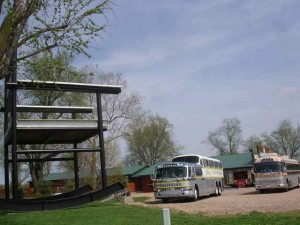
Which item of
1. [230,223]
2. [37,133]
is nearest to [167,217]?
[230,223]

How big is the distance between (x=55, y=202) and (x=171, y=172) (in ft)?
28.5

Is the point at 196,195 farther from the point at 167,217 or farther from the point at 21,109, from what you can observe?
the point at 167,217

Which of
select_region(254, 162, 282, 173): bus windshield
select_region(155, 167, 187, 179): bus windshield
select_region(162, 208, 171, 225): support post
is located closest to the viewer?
select_region(162, 208, 171, 225): support post

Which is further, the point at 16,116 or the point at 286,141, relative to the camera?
the point at 286,141

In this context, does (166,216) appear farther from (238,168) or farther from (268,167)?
(238,168)

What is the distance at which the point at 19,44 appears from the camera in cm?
1342

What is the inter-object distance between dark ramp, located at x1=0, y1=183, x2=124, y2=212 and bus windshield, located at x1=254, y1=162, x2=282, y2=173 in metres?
11.9

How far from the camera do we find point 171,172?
95.8 feet

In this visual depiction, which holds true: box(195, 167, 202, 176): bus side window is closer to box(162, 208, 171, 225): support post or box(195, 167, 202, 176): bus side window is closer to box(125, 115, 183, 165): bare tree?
box(162, 208, 171, 225): support post

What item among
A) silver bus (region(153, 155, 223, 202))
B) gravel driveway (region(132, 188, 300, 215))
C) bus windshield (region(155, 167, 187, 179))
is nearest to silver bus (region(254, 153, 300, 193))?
silver bus (region(153, 155, 223, 202))

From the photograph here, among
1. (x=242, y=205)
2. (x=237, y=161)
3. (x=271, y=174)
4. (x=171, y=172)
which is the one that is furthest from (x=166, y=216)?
(x=237, y=161)

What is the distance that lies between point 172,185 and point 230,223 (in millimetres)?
15578

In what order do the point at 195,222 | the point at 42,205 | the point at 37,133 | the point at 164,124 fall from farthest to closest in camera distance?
1. the point at 164,124
2. the point at 37,133
3. the point at 42,205
4. the point at 195,222

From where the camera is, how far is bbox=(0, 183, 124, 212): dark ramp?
72.1ft
